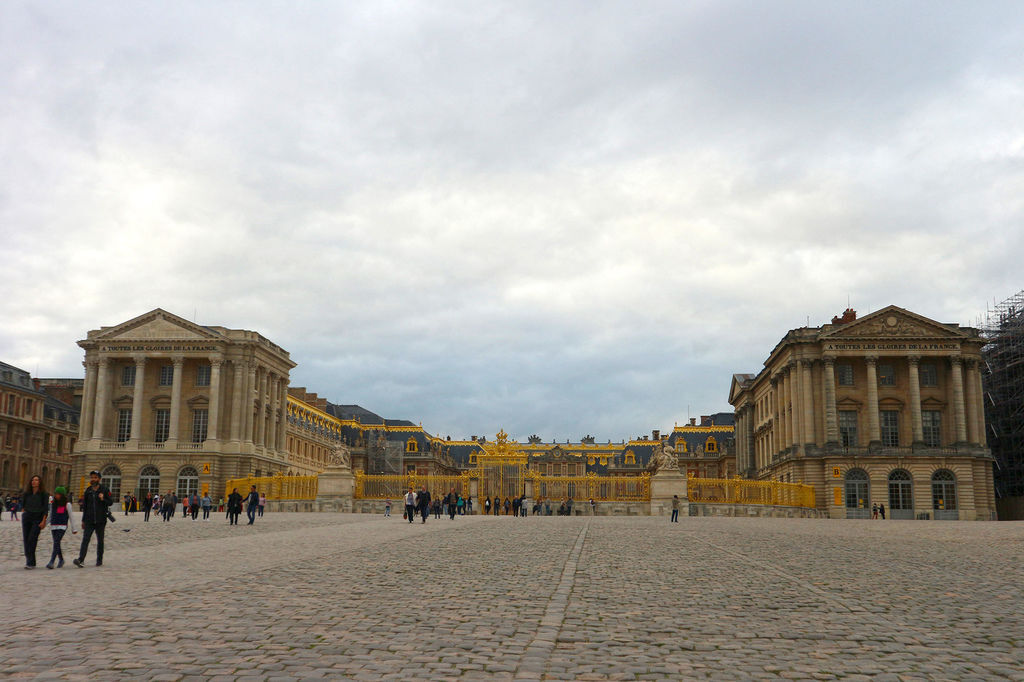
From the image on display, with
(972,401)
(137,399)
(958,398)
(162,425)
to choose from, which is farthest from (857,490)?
(137,399)

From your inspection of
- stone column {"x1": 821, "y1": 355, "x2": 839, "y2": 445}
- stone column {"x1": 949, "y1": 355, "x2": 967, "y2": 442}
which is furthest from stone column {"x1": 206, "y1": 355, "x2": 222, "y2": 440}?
stone column {"x1": 949, "y1": 355, "x2": 967, "y2": 442}

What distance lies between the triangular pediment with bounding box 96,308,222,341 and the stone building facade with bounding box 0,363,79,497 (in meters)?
11.9

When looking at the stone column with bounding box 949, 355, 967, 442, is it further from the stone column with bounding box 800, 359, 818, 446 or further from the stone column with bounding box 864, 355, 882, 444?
the stone column with bounding box 800, 359, 818, 446

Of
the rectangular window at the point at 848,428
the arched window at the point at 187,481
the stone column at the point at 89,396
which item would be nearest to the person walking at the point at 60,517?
the arched window at the point at 187,481

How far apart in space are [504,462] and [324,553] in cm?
3569

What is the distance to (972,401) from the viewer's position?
6981 centimetres

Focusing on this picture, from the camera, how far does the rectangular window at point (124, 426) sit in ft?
245

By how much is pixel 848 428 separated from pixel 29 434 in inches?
2702

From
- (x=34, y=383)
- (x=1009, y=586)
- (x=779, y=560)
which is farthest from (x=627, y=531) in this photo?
(x=34, y=383)

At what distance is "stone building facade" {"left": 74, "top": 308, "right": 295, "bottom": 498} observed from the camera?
2832 inches

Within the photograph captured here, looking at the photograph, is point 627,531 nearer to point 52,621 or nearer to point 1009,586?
point 1009,586

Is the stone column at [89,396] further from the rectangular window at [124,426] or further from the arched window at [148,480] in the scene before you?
the arched window at [148,480]

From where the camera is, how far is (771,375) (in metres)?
83.4

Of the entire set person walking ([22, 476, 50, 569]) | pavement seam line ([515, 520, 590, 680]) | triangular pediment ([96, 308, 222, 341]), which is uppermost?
triangular pediment ([96, 308, 222, 341])
